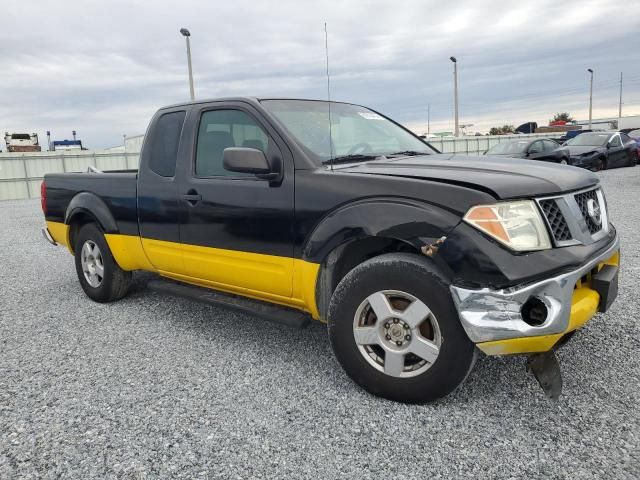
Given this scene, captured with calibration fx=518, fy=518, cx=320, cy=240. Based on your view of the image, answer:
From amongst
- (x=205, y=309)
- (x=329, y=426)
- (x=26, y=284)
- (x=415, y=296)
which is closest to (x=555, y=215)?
(x=415, y=296)

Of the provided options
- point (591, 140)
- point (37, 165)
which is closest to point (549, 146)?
point (591, 140)

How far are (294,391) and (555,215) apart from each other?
5.75 feet

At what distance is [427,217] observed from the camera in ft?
8.70

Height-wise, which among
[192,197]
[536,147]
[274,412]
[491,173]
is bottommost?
[274,412]

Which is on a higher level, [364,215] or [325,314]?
[364,215]

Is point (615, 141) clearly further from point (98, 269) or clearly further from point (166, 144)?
point (98, 269)

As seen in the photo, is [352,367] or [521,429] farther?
[352,367]

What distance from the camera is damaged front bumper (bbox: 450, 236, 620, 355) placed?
244 centimetres

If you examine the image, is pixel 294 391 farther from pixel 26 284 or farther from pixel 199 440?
pixel 26 284

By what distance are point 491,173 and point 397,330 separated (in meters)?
0.99

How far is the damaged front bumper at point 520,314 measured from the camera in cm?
244

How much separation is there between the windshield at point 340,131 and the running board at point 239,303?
1008 mm

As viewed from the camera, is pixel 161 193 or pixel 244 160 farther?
pixel 161 193

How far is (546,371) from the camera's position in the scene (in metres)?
2.72
